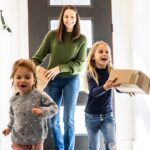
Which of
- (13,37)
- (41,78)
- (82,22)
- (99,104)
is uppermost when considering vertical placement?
(82,22)

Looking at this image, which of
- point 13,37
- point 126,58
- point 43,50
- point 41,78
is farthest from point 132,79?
point 13,37

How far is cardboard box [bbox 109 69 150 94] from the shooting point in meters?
2.02

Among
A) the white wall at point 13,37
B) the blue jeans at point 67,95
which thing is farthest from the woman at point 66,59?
the white wall at point 13,37

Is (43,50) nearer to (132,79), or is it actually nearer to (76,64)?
(76,64)

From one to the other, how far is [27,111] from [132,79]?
0.68 m

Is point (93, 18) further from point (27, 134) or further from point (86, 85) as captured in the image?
point (27, 134)

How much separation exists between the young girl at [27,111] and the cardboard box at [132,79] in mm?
450

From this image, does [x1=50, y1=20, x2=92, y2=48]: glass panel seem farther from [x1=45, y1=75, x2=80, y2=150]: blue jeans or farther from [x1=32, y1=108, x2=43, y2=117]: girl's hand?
[x1=32, y1=108, x2=43, y2=117]: girl's hand

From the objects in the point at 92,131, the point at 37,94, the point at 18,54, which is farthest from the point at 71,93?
the point at 18,54

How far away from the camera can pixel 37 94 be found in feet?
6.57

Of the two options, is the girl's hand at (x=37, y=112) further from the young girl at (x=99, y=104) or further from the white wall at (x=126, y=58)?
the white wall at (x=126, y=58)

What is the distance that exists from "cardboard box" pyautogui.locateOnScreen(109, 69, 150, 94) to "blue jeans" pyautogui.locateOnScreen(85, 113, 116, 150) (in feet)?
1.09

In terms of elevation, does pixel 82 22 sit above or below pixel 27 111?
above

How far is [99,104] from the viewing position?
7.70ft
